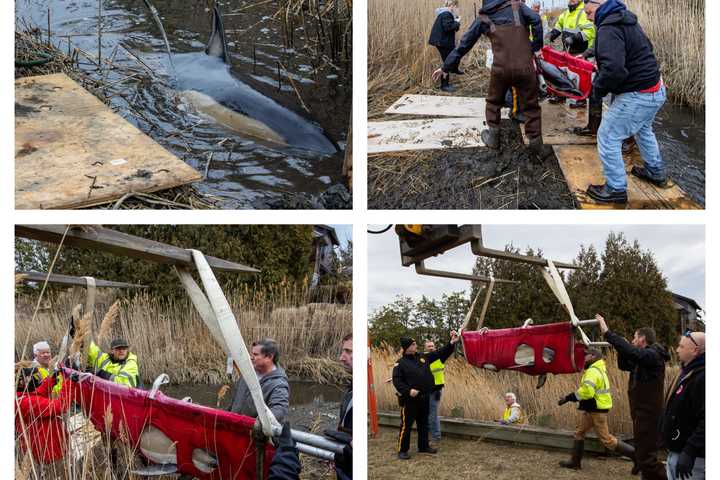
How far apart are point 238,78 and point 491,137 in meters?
2.06

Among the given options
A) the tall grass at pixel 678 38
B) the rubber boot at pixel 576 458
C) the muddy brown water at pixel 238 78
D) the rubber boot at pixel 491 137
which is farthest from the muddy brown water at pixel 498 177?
the rubber boot at pixel 576 458

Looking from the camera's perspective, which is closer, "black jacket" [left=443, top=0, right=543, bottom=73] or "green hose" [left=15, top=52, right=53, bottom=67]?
"black jacket" [left=443, top=0, right=543, bottom=73]

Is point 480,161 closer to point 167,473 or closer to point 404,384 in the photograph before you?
point 404,384

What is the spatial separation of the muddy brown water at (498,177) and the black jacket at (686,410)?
914 mm

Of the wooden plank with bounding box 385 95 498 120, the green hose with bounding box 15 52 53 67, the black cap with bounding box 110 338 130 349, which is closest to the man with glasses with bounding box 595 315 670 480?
the wooden plank with bounding box 385 95 498 120

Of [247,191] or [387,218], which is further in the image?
[247,191]

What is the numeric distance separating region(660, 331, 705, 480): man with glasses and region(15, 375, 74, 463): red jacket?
295 centimetres

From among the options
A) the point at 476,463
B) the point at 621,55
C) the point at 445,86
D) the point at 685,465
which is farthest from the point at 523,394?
the point at 621,55

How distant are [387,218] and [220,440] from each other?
1.37m

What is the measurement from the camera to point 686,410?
13.1 feet

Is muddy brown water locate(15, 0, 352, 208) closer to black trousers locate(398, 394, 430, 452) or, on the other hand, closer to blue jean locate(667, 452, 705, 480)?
black trousers locate(398, 394, 430, 452)

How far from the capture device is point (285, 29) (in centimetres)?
627

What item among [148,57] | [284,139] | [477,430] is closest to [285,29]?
[148,57]

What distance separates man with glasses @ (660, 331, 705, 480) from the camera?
394 centimetres
